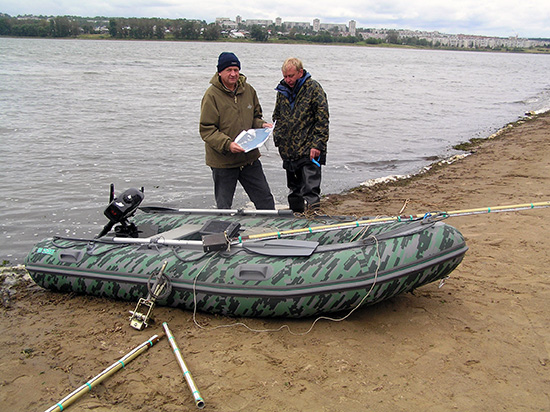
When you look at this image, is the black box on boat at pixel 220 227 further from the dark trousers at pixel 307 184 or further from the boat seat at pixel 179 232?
the dark trousers at pixel 307 184

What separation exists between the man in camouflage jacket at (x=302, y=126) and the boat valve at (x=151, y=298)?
2.01 metres

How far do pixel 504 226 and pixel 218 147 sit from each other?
3.47 m

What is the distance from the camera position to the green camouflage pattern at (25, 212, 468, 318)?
12.0 ft

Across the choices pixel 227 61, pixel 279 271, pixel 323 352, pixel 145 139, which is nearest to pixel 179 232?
pixel 279 271

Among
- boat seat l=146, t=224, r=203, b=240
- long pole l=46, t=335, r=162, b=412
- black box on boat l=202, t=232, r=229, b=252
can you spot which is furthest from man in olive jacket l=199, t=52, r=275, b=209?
long pole l=46, t=335, r=162, b=412

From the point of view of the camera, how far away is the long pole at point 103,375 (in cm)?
299

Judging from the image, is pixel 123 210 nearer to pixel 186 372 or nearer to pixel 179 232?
pixel 179 232

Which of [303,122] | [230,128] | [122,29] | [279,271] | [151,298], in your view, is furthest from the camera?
[122,29]

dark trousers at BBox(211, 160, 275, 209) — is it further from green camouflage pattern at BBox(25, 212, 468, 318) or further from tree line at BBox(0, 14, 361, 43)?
tree line at BBox(0, 14, 361, 43)

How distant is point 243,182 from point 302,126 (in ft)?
2.91

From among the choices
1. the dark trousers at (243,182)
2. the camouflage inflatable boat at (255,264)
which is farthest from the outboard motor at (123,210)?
the dark trousers at (243,182)

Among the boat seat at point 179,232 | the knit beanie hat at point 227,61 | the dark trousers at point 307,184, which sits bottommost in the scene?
the boat seat at point 179,232

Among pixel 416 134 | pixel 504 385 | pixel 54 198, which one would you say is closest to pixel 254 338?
pixel 504 385

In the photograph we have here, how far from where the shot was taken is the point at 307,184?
5.33 m
